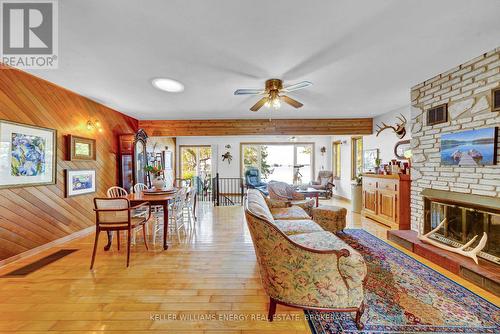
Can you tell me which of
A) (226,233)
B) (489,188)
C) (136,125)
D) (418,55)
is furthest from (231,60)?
(136,125)

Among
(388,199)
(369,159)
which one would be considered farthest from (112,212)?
(369,159)

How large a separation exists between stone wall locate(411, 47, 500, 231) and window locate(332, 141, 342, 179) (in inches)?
192

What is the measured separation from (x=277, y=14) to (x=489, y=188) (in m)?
3.03

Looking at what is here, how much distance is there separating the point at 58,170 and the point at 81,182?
502mm

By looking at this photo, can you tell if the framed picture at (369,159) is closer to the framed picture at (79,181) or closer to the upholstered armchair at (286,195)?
the upholstered armchair at (286,195)

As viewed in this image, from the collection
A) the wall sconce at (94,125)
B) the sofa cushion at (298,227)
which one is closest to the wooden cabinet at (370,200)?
the sofa cushion at (298,227)

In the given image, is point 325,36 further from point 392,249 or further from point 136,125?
point 136,125

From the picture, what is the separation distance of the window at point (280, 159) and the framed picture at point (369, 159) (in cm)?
318

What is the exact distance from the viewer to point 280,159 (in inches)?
378

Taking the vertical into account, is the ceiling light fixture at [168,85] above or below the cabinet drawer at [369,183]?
above

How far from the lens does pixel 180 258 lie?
303 cm

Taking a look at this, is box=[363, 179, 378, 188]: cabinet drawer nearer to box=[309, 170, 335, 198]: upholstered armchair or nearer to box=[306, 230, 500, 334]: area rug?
box=[306, 230, 500, 334]: area rug

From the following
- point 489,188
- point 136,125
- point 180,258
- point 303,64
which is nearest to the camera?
point 489,188

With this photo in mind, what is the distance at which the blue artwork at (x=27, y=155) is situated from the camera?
112 inches
